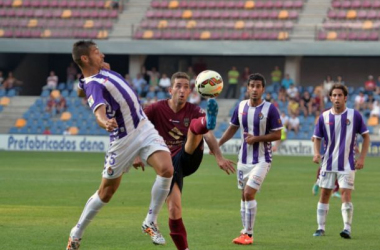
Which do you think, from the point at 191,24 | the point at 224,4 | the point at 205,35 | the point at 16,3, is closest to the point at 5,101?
the point at 16,3

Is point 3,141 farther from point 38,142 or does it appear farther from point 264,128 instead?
point 264,128

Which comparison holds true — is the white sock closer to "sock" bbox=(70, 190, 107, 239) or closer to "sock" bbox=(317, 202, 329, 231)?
"sock" bbox=(70, 190, 107, 239)

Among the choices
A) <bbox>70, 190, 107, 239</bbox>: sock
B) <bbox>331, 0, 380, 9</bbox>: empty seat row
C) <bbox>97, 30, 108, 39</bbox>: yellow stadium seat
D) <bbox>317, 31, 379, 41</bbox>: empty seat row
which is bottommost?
<bbox>70, 190, 107, 239</bbox>: sock

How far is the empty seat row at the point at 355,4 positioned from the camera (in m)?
43.4

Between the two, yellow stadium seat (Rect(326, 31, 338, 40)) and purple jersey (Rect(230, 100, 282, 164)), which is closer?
purple jersey (Rect(230, 100, 282, 164))

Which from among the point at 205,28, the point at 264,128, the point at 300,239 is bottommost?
the point at 300,239

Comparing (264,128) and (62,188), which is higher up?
(264,128)

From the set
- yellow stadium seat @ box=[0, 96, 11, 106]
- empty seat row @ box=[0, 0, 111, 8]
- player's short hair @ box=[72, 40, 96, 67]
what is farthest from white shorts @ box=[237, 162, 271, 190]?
empty seat row @ box=[0, 0, 111, 8]

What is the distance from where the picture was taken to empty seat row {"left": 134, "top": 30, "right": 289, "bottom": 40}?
42.5 meters

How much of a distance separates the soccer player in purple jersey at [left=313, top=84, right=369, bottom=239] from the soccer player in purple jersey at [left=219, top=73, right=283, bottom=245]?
31.4 inches

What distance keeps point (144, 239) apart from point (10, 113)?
110 feet

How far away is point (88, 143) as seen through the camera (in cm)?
3862

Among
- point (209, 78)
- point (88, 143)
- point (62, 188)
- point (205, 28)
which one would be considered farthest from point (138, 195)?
point (205, 28)

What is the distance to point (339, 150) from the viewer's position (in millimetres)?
11945
